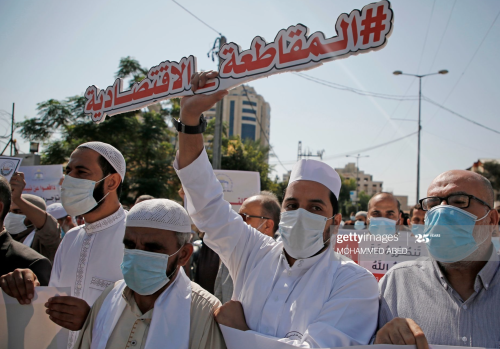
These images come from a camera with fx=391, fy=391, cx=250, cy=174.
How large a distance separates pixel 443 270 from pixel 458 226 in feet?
0.78

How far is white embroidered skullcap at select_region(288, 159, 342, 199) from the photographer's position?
2199mm

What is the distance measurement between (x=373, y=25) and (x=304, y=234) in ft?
3.52

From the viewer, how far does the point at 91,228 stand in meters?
2.71

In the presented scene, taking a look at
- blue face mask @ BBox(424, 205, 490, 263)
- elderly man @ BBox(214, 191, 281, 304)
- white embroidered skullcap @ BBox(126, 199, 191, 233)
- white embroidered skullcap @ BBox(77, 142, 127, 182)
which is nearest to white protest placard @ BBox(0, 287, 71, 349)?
white embroidered skullcap @ BBox(126, 199, 191, 233)

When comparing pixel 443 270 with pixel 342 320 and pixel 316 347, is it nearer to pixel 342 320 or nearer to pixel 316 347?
pixel 342 320

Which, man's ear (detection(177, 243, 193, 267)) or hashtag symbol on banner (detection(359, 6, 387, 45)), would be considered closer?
hashtag symbol on banner (detection(359, 6, 387, 45))

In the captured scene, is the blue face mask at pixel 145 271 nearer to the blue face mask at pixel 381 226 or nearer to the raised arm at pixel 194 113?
the raised arm at pixel 194 113

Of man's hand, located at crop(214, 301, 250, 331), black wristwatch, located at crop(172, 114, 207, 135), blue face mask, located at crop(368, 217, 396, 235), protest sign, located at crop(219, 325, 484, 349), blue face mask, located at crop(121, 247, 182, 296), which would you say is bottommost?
protest sign, located at crop(219, 325, 484, 349)

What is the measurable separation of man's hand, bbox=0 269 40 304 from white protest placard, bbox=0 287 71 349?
3 cm

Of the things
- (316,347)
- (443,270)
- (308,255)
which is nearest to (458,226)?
(443,270)

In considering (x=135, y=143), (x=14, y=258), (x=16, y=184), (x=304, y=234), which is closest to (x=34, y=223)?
(x=16, y=184)

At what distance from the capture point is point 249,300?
2.02m

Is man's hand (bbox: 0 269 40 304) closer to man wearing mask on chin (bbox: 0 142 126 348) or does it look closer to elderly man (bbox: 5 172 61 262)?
man wearing mask on chin (bbox: 0 142 126 348)

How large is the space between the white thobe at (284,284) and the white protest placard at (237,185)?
5046mm
